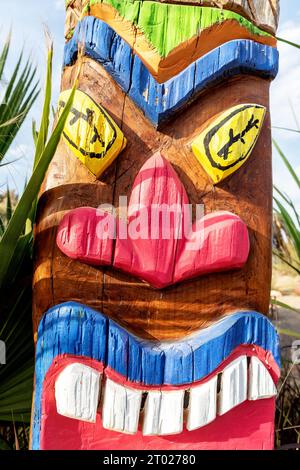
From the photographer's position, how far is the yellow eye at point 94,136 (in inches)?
79.6

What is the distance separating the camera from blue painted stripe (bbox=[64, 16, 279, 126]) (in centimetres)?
211

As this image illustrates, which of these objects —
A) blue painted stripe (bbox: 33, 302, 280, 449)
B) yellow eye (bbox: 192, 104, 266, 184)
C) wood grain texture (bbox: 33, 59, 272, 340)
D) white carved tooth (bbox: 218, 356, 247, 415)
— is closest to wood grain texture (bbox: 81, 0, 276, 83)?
wood grain texture (bbox: 33, 59, 272, 340)

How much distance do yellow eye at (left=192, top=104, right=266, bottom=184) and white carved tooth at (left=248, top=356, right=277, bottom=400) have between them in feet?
2.19

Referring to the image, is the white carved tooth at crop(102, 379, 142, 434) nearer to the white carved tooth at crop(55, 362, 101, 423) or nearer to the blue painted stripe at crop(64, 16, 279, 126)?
the white carved tooth at crop(55, 362, 101, 423)

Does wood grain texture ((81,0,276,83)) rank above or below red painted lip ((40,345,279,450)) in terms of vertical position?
above

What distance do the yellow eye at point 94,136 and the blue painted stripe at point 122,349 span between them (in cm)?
52

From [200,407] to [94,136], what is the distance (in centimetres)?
100

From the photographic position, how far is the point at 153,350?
6.23 feet

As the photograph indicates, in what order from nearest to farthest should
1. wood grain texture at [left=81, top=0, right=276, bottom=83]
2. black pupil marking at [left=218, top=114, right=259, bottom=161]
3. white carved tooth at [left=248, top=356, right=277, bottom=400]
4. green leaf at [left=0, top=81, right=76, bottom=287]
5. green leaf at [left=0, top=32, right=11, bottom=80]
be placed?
green leaf at [left=0, top=81, right=76, bottom=287] → white carved tooth at [left=248, top=356, right=277, bottom=400] → black pupil marking at [left=218, top=114, right=259, bottom=161] → wood grain texture at [left=81, top=0, right=276, bottom=83] → green leaf at [left=0, top=32, right=11, bottom=80]

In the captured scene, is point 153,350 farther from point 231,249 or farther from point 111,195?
point 111,195

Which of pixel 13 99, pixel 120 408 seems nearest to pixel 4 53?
pixel 13 99

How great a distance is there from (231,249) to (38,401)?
83 cm

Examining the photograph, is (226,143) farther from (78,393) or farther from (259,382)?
(78,393)

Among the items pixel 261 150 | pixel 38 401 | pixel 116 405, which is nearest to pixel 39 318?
pixel 38 401
